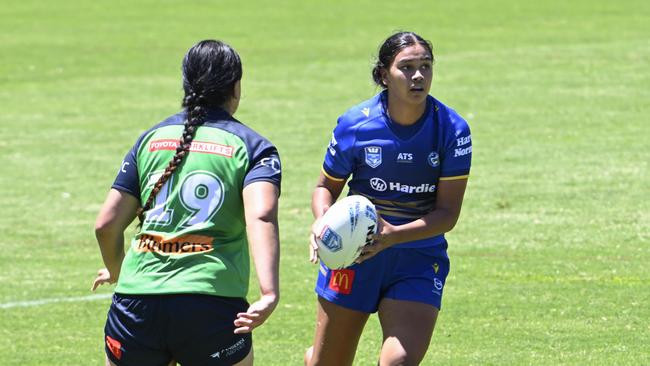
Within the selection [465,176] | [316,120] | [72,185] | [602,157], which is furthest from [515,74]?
[465,176]

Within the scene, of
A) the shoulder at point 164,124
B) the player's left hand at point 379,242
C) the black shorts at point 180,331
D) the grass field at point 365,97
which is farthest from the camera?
the grass field at point 365,97

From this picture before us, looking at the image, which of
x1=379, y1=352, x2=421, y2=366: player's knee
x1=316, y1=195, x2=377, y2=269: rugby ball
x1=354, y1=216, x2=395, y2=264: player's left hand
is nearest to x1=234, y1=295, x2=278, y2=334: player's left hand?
x1=316, y1=195, x2=377, y2=269: rugby ball

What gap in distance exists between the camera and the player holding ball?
6969 mm

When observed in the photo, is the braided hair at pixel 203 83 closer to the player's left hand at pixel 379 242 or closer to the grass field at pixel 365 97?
the player's left hand at pixel 379 242

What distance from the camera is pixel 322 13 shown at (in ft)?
118

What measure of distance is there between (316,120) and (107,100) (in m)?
4.39

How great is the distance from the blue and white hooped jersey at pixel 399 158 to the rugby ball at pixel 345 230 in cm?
50

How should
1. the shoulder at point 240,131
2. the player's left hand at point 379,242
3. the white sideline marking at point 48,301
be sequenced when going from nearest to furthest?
the shoulder at point 240,131
the player's left hand at point 379,242
the white sideline marking at point 48,301

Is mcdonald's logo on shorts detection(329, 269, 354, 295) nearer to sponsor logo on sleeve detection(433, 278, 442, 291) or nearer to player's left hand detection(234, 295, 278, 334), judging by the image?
sponsor logo on sleeve detection(433, 278, 442, 291)

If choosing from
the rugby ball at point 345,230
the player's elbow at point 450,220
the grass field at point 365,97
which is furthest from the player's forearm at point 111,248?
the grass field at point 365,97

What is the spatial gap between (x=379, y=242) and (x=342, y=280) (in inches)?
20.3

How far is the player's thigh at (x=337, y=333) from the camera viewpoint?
23.5ft

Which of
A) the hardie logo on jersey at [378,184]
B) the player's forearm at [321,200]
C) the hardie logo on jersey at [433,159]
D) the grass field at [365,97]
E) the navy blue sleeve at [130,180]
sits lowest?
the grass field at [365,97]

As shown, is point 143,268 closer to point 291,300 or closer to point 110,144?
point 291,300
